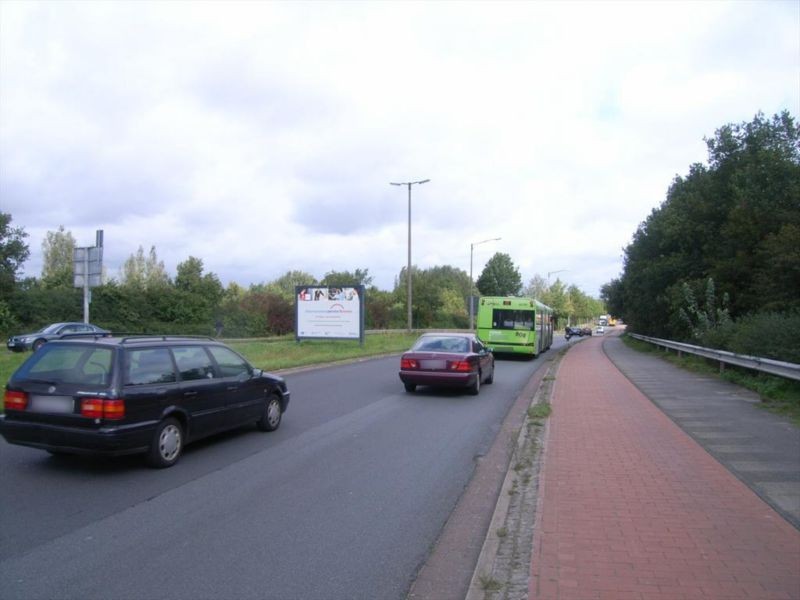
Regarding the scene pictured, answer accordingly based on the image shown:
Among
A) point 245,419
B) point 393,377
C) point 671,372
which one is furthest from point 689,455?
point 671,372

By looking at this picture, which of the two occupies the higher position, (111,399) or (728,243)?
(728,243)

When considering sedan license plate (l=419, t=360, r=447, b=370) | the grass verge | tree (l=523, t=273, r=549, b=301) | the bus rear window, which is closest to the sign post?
sedan license plate (l=419, t=360, r=447, b=370)

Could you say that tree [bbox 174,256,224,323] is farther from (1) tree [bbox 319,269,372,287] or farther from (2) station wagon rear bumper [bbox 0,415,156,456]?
(2) station wagon rear bumper [bbox 0,415,156,456]

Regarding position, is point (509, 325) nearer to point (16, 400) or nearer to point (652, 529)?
point (16, 400)

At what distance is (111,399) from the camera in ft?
21.2

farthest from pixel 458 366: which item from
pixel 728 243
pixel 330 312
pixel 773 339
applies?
pixel 728 243

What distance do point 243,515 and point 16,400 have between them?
3.14 metres

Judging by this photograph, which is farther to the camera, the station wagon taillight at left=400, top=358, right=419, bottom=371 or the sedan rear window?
the sedan rear window

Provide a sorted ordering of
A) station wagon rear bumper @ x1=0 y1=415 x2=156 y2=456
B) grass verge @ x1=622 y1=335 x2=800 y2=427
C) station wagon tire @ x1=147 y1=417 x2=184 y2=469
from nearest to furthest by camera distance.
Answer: station wagon rear bumper @ x1=0 y1=415 x2=156 y2=456 < station wagon tire @ x1=147 y1=417 x2=184 y2=469 < grass verge @ x1=622 y1=335 x2=800 y2=427

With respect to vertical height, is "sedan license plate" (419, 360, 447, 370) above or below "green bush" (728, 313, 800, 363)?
below

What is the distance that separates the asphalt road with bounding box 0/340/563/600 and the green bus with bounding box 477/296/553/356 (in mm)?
17040

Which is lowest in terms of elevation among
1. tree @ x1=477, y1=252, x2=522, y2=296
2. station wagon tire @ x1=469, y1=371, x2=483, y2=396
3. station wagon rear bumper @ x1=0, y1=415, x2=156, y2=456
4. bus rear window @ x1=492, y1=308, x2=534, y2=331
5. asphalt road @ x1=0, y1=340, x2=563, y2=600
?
asphalt road @ x1=0, y1=340, x2=563, y2=600

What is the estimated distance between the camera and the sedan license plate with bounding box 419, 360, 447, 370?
13406 mm

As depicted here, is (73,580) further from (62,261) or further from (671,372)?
(62,261)
